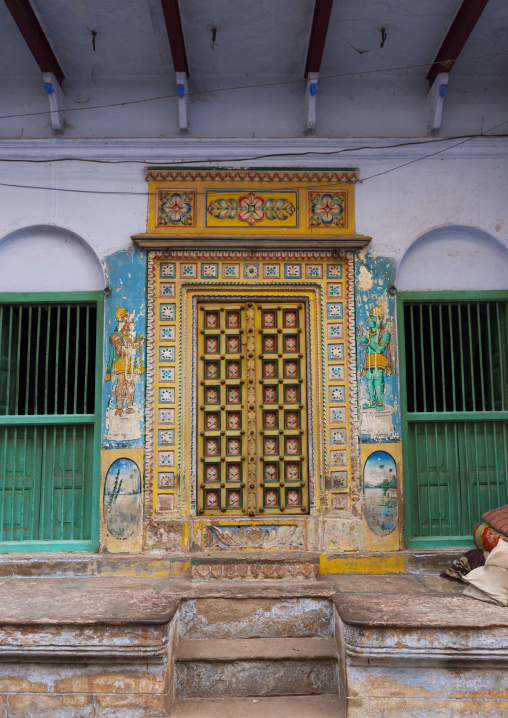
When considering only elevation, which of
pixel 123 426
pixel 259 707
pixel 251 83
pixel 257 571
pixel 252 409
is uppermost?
pixel 251 83

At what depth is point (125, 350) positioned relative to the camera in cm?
582

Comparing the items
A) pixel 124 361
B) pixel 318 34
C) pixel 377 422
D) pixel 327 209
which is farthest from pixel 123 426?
pixel 318 34

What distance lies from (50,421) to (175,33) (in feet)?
12.6

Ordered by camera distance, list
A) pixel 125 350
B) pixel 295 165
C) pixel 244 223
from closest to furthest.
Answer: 1. pixel 125 350
2. pixel 244 223
3. pixel 295 165

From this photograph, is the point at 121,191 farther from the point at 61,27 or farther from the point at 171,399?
the point at 171,399

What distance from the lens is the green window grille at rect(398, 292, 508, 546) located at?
19.3 ft

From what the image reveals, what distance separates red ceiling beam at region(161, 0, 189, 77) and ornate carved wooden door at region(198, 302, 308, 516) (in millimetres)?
2355

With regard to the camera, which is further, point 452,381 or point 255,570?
point 452,381

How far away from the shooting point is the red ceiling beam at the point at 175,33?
5.33 m

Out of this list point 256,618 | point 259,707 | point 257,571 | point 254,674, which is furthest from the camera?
point 257,571

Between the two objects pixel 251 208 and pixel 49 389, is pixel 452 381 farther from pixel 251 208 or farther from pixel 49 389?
pixel 49 389

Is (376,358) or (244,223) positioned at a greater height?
(244,223)

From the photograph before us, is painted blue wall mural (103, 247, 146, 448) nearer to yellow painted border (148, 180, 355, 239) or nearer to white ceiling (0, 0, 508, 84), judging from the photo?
yellow painted border (148, 180, 355, 239)

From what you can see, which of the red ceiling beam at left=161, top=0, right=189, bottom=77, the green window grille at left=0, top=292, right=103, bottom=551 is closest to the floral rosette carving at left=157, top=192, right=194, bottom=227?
the green window grille at left=0, top=292, right=103, bottom=551
